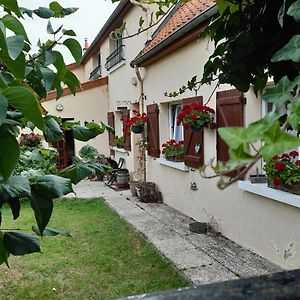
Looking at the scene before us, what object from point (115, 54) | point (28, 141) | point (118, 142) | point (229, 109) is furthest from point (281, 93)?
point (115, 54)

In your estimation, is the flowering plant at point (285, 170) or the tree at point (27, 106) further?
the flowering plant at point (285, 170)

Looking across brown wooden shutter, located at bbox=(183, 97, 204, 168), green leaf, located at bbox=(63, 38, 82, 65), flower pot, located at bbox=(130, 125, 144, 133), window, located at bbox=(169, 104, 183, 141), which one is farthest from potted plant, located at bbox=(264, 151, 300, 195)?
flower pot, located at bbox=(130, 125, 144, 133)

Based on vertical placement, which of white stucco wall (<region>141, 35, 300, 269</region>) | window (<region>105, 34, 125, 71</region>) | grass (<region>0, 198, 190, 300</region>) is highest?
window (<region>105, 34, 125, 71</region>)

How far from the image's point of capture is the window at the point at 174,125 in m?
7.98

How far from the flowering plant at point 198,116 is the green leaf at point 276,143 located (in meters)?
5.31

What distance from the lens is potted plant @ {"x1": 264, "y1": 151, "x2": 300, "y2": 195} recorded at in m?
3.93

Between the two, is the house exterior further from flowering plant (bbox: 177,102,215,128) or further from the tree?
the tree

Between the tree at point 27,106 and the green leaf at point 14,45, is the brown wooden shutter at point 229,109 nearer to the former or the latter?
the tree at point 27,106

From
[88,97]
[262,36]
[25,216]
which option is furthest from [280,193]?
[88,97]

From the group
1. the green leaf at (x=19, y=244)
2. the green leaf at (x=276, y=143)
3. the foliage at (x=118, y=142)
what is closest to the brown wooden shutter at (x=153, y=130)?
the foliage at (x=118, y=142)

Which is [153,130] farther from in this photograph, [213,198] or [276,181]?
[276,181]

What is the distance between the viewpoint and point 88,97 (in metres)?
14.1

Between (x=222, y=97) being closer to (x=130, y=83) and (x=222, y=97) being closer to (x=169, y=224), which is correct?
(x=169, y=224)

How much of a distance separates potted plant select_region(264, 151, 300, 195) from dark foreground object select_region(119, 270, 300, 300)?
10.8 feet
